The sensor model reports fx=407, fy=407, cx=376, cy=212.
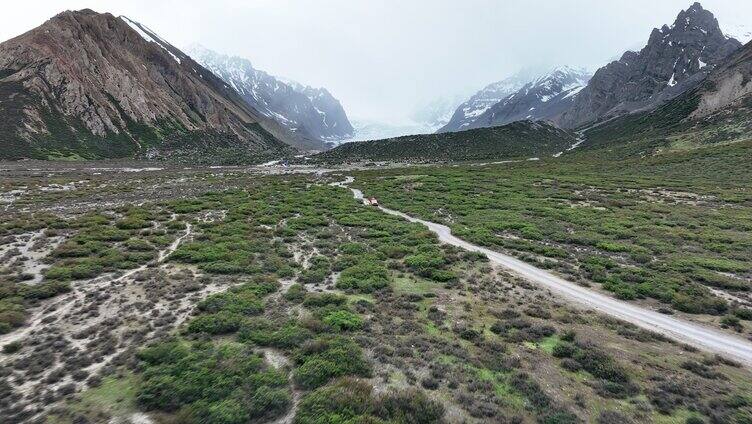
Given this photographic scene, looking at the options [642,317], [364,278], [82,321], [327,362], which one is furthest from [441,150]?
[327,362]

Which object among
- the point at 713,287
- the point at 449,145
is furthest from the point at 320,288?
the point at 449,145

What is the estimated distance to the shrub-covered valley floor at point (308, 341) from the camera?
1502cm

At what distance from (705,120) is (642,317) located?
16755 cm

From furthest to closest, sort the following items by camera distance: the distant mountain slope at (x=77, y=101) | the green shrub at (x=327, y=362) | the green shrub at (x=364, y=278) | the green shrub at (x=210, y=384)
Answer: the distant mountain slope at (x=77, y=101)
the green shrub at (x=364, y=278)
the green shrub at (x=327, y=362)
the green shrub at (x=210, y=384)

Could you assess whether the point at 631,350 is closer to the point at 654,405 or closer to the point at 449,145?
the point at 654,405

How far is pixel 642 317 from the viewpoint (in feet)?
80.6

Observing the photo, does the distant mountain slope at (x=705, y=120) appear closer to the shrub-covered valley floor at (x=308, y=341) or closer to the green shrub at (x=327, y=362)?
the shrub-covered valley floor at (x=308, y=341)

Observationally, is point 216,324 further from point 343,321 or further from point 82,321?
point 82,321

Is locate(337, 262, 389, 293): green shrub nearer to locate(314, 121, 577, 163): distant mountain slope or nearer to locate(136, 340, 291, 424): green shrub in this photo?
locate(136, 340, 291, 424): green shrub

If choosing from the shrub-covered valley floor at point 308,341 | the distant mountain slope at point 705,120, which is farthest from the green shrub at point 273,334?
the distant mountain slope at point 705,120

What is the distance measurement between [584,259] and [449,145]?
157109 mm

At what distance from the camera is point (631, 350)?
65.6ft

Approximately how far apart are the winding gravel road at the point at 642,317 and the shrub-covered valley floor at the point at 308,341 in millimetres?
1405

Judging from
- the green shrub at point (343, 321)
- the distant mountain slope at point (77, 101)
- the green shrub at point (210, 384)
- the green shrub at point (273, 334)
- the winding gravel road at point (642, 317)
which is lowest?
the winding gravel road at point (642, 317)
